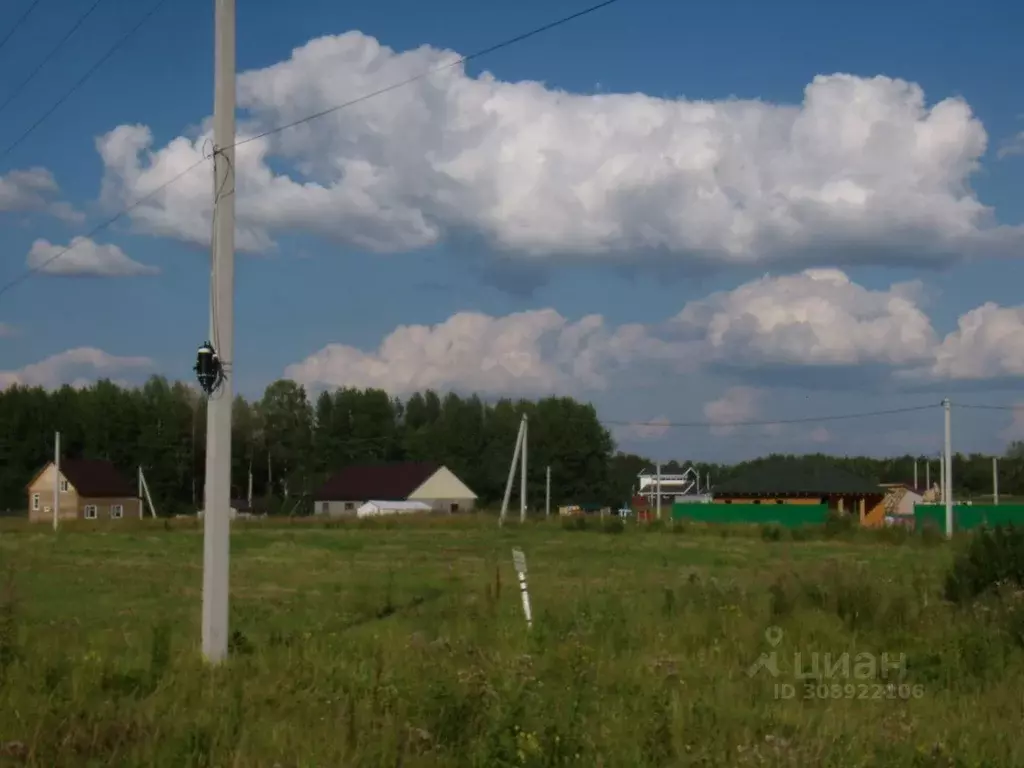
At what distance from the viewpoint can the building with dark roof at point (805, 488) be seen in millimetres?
80812

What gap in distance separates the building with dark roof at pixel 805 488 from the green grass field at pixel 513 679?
63.5 m

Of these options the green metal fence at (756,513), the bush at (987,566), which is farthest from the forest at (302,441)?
Result: the bush at (987,566)

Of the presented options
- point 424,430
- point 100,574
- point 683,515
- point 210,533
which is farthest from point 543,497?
→ point 210,533

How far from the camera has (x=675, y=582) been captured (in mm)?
20547

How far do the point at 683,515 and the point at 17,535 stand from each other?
34470 mm

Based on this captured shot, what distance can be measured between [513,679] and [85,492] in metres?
86.6

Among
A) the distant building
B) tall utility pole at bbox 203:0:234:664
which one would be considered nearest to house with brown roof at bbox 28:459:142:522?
the distant building

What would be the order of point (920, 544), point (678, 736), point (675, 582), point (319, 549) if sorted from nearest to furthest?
point (678, 736)
point (675, 582)
point (319, 549)
point (920, 544)

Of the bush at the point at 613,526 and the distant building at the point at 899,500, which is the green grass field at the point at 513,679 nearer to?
the bush at the point at 613,526

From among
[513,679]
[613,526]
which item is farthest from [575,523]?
[513,679]

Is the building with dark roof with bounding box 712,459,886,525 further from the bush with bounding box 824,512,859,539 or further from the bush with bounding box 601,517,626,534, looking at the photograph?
the bush with bounding box 824,512,859,539

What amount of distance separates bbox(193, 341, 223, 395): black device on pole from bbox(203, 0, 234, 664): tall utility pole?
0.37 feet

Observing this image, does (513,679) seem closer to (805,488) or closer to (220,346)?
(220,346)

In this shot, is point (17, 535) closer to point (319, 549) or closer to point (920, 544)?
point (319, 549)
